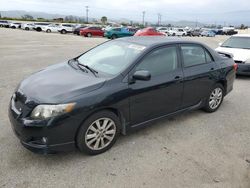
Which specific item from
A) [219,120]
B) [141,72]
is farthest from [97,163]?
[219,120]

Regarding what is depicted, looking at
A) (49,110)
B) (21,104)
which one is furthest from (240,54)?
(21,104)

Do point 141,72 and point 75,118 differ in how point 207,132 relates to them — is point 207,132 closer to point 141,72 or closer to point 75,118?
point 141,72

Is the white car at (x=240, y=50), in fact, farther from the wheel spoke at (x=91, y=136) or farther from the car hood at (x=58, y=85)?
the wheel spoke at (x=91, y=136)

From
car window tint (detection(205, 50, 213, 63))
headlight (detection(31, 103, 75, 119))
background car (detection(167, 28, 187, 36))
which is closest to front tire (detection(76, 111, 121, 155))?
headlight (detection(31, 103, 75, 119))

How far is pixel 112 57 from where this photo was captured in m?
4.03

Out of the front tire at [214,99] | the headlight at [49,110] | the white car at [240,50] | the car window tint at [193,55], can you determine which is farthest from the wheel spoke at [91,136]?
the white car at [240,50]

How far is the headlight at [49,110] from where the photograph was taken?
2.94 meters

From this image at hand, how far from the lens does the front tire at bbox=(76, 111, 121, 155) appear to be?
3188mm

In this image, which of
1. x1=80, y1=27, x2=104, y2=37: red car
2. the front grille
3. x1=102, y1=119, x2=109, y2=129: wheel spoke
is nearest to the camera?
the front grille

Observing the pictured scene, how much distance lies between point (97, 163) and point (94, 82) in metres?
1.08

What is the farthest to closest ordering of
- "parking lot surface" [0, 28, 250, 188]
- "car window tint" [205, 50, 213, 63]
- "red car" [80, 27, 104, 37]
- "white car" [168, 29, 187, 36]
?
1. "white car" [168, 29, 187, 36]
2. "red car" [80, 27, 104, 37]
3. "car window tint" [205, 50, 213, 63]
4. "parking lot surface" [0, 28, 250, 188]

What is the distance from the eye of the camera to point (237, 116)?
4.97 metres

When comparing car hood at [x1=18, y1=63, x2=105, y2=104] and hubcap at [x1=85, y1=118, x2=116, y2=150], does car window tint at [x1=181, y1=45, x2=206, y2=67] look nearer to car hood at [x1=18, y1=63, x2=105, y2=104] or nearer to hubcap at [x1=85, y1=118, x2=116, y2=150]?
car hood at [x1=18, y1=63, x2=105, y2=104]

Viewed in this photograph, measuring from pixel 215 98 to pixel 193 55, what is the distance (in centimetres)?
116
